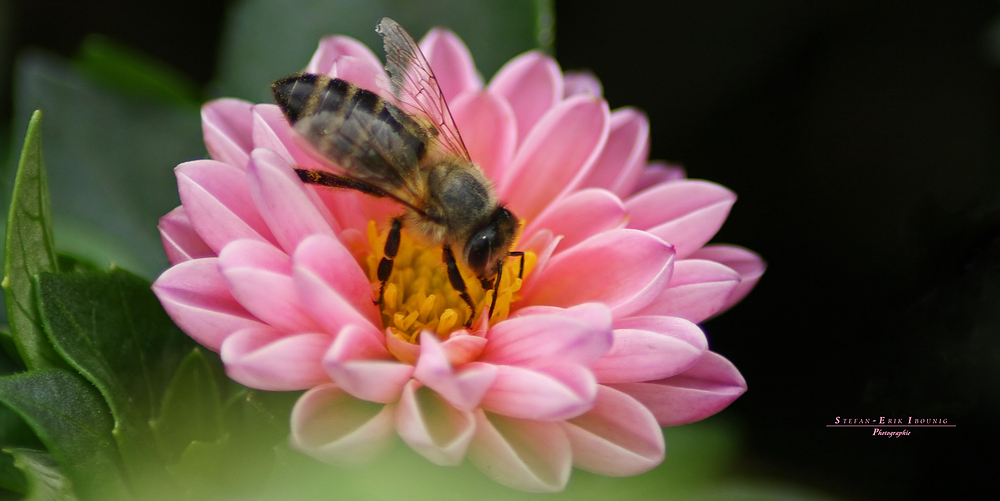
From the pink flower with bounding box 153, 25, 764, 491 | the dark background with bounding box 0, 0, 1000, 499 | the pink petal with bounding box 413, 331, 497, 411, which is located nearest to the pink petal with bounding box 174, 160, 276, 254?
the pink flower with bounding box 153, 25, 764, 491

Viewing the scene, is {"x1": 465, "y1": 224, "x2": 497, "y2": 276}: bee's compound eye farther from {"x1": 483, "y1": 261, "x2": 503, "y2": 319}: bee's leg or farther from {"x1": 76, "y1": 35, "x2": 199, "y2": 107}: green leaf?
{"x1": 76, "y1": 35, "x2": 199, "y2": 107}: green leaf

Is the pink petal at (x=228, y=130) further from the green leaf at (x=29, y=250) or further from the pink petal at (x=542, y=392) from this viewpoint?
the pink petal at (x=542, y=392)

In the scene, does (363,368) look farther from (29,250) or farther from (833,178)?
(833,178)

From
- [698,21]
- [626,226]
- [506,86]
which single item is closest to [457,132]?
[506,86]

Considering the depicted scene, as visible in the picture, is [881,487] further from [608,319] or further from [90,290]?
[90,290]

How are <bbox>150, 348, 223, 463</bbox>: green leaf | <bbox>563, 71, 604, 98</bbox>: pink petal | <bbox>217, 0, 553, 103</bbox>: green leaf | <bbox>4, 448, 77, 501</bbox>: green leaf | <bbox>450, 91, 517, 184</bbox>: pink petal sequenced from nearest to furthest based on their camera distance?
<bbox>4, 448, 77, 501</bbox>: green leaf, <bbox>150, 348, 223, 463</bbox>: green leaf, <bbox>450, 91, 517, 184</bbox>: pink petal, <bbox>563, 71, 604, 98</bbox>: pink petal, <bbox>217, 0, 553, 103</bbox>: green leaf

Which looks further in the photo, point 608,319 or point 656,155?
point 656,155
